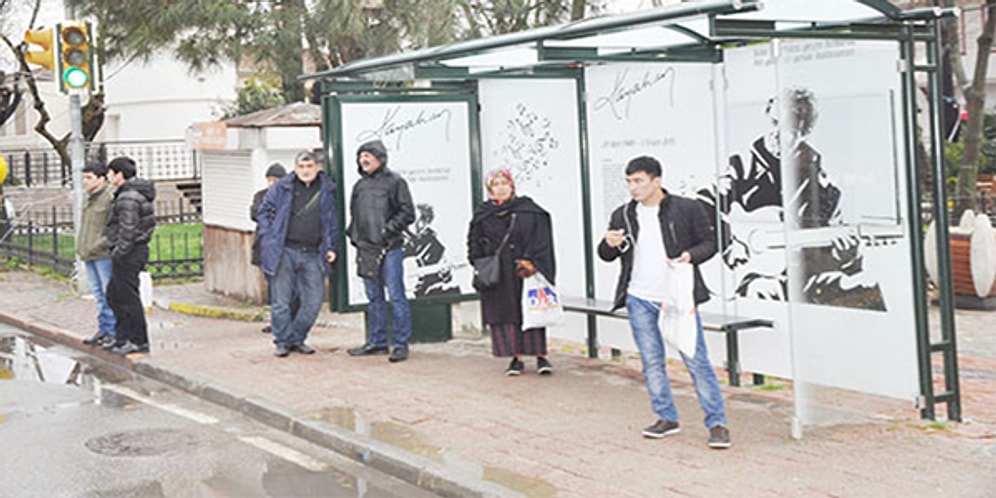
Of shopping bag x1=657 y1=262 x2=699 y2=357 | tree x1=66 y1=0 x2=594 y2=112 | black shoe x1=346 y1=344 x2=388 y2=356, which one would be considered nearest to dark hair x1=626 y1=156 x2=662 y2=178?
shopping bag x1=657 y1=262 x2=699 y2=357

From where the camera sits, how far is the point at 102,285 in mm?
11672

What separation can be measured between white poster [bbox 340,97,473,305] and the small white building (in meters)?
2.78

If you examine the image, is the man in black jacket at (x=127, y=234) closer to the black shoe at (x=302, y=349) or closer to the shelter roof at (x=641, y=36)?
the black shoe at (x=302, y=349)

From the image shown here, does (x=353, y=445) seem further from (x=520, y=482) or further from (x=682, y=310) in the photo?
(x=682, y=310)

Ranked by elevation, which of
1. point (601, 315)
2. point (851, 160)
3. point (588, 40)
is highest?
point (588, 40)

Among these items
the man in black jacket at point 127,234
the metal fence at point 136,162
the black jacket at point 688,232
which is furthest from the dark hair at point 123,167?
the metal fence at point 136,162

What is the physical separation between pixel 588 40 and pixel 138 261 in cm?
462

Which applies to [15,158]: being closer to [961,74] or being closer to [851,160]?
[961,74]

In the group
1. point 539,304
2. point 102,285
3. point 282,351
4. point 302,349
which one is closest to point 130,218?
point 102,285

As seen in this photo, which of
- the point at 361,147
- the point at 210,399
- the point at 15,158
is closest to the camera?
the point at 210,399

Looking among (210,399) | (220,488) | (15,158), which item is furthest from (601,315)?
(15,158)

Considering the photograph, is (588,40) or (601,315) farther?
(601,315)

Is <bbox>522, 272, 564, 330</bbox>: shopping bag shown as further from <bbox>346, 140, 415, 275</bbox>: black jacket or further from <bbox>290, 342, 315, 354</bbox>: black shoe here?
<bbox>290, 342, 315, 354</bbox>: black shoe

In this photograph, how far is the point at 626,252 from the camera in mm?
7465
